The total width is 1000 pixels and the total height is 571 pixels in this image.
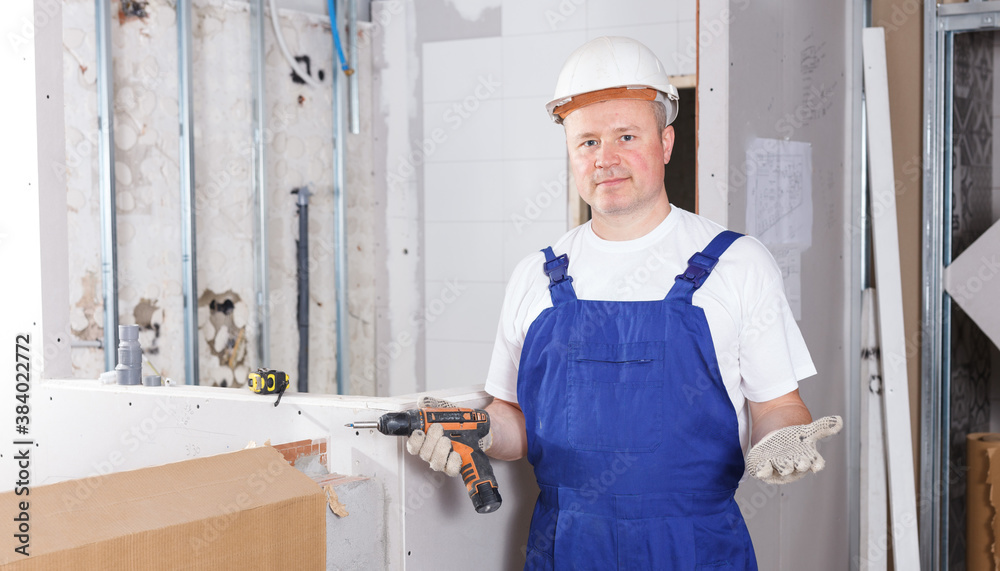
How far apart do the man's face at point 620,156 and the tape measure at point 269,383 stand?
0.65m

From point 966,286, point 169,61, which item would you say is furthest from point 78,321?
point 966,286

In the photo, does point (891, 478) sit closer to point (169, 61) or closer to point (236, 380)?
point (236, 380)

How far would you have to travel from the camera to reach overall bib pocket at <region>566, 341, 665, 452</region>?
4.76 feet

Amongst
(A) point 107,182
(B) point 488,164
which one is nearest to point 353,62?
(B) point 488,164

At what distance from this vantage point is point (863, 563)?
2.88 meters

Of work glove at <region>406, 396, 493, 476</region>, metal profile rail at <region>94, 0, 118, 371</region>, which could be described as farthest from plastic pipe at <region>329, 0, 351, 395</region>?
work glove at <region>406, 396, 493, 476</region>

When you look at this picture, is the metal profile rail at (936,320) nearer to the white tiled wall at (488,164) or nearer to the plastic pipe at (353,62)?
the white tiled wall at (488,164)

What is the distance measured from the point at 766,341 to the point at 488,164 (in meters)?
2.74

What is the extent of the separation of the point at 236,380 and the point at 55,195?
1.73 meters

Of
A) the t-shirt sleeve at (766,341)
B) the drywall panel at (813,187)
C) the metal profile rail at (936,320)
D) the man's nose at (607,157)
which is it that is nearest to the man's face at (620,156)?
the man's nose at (607,157)

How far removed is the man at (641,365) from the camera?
1452mm

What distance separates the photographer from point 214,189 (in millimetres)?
3543

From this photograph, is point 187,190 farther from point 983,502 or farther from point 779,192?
point 983,502

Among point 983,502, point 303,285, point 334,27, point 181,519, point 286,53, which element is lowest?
point 983,502
